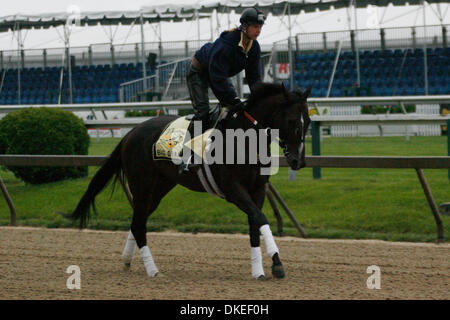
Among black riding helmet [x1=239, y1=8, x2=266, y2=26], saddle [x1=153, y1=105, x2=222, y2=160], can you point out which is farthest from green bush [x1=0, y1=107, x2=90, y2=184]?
black riding helmet [x1=239, y1=8, x2=266, y2=26]

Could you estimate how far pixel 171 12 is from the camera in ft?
82.0

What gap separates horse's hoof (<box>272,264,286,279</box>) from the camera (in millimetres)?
5816

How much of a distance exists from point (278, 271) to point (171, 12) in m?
20.3

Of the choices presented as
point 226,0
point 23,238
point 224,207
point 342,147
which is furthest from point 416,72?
point 23,238

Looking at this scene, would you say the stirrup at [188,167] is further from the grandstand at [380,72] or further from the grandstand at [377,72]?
the grandstand at [380,72]

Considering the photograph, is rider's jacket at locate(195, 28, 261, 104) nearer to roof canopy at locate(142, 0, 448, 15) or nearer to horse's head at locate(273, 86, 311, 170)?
horse's head at locate(273, 86, 311, 170)

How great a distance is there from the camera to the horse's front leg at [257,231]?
18.7 feet

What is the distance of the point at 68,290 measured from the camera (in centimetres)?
561

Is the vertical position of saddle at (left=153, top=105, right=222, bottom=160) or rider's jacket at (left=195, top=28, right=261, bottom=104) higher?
rider's jacket at (left=195, top=28, right=261, bottom=104)

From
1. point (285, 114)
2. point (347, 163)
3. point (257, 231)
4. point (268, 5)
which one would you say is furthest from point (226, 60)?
point (268, 5)

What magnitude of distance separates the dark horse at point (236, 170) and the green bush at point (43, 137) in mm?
4745

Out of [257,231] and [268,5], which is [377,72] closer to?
[268,5]

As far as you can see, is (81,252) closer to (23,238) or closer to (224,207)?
(23,238)

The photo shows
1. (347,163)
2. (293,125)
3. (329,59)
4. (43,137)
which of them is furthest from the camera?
(329,59)
